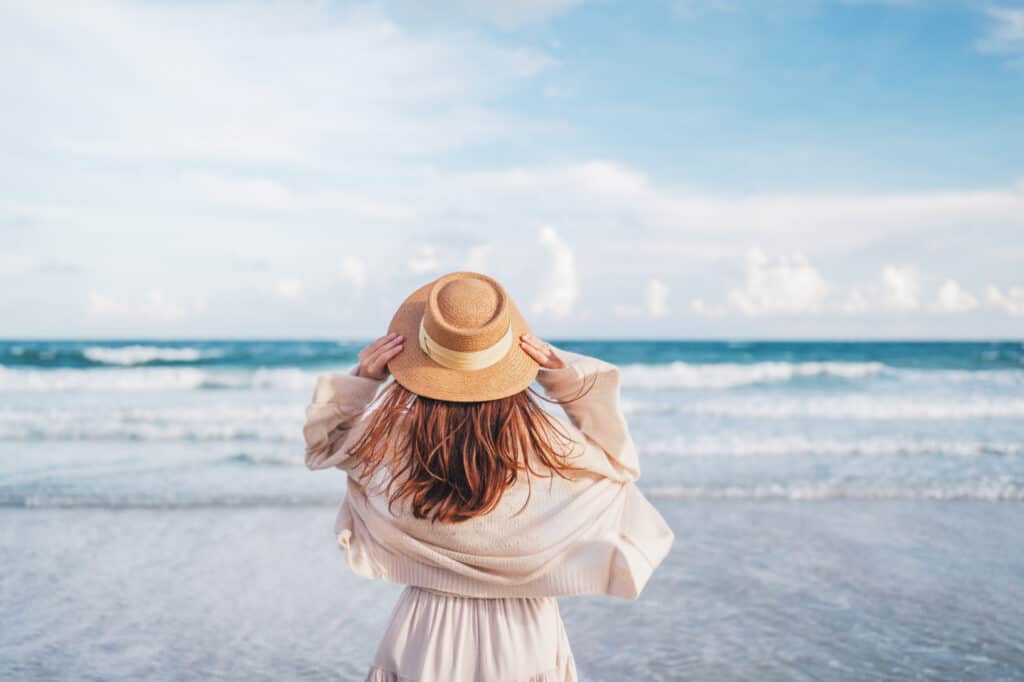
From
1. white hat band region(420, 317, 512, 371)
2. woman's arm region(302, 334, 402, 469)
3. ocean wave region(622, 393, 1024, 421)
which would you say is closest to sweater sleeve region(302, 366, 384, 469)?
woman's arm region(302, 334, 402, 469)

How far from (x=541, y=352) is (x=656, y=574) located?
126 inches

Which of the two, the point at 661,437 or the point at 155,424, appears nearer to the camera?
the point at 661,437

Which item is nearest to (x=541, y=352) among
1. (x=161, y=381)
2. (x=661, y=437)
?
(x=661, y=437)

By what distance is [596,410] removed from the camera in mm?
1740

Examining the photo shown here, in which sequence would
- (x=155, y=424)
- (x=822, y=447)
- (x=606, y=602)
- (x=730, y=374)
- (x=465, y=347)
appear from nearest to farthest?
(x=465, y=347) < (x=606, y=602) < (x=822, y=447) < (x=155, y=424) < (x=730, y=374)

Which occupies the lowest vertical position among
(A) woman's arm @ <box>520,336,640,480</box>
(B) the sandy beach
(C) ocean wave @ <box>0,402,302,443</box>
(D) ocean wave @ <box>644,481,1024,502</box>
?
(C) ocean wave @ <box>0,402,302,443</box>

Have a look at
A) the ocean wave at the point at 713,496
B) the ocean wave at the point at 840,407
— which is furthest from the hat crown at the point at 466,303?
the ocean wave at the point at 840,407

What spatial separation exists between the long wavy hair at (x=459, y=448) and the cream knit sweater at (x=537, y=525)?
39 mm

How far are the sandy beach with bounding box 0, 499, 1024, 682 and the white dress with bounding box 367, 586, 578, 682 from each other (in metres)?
1.70

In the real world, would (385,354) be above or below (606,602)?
above

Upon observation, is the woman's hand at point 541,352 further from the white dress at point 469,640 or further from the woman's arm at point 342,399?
the white dress at point 469,640

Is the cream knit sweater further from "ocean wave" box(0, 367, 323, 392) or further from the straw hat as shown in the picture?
"ocean wave" box(0, 367, 323, 392)

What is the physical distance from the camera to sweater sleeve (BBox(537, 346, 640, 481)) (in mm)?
1712

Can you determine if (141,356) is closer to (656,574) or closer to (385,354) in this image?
(656,574)
